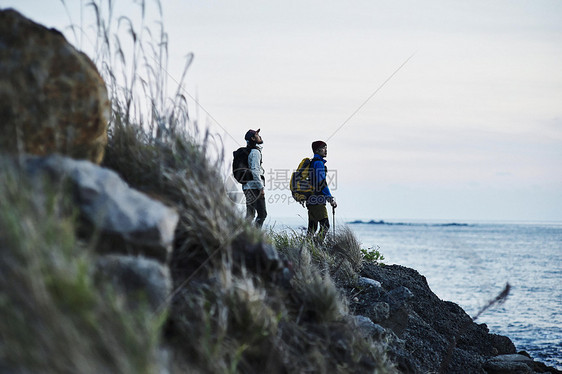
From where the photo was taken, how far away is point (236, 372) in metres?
3.32

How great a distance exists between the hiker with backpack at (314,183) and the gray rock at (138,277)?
6765 mm

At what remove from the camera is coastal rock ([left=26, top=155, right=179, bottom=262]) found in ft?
10.9

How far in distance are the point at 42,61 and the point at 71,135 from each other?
1.81 ft

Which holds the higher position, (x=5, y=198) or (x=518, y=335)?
(x=5, y=198)

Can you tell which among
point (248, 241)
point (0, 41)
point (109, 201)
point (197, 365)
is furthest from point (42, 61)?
point (197, 365)

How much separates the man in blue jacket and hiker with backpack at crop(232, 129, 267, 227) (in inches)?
37.2

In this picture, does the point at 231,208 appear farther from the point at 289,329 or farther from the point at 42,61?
the point at 42,61

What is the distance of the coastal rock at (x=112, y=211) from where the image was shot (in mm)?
3314

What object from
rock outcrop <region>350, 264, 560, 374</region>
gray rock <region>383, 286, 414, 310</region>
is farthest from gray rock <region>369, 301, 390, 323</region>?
gray rock <region>383, 286, 414, 310</region>

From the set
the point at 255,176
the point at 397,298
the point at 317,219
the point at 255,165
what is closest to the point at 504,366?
the point at 397,298

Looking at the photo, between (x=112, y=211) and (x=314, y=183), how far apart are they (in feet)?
22.8

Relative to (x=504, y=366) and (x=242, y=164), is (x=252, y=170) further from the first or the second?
(x=504, y=366)

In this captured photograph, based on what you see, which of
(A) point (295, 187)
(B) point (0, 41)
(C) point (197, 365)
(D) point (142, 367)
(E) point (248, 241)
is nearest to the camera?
(D) point (142, 367)

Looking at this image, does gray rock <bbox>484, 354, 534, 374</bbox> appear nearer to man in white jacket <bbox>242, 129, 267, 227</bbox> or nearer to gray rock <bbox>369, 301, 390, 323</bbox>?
gray rock <bbox>369, 301, 390, 323</bbox>
